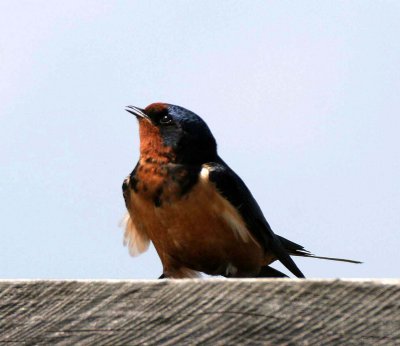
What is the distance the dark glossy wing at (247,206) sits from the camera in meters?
4.54

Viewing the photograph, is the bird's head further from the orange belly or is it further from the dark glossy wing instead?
the orange belly

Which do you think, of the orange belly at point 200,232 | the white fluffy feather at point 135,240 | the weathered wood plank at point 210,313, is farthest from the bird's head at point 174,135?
the weathered wood plank at point 210,313

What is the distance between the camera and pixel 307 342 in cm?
171

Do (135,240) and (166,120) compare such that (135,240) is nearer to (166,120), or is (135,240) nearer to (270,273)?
(166,120)

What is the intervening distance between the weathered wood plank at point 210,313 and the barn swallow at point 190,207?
2.46 metres

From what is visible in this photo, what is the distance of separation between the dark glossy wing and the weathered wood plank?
8.58 feet

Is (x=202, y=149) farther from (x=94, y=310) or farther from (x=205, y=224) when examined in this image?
(x=94, y=310)

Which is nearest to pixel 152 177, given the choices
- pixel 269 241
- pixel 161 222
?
pixel 161 222

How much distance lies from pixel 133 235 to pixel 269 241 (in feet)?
2.17

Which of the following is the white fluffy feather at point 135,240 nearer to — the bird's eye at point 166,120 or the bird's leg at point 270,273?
the bird's eye at point 166,120

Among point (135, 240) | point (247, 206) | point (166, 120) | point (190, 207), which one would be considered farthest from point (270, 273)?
point (166, 120)

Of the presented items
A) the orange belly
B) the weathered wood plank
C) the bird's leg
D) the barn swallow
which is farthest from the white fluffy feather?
the weathered wood plank

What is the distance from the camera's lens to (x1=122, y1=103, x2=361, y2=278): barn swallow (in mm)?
4383

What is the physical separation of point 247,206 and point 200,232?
40 cm
